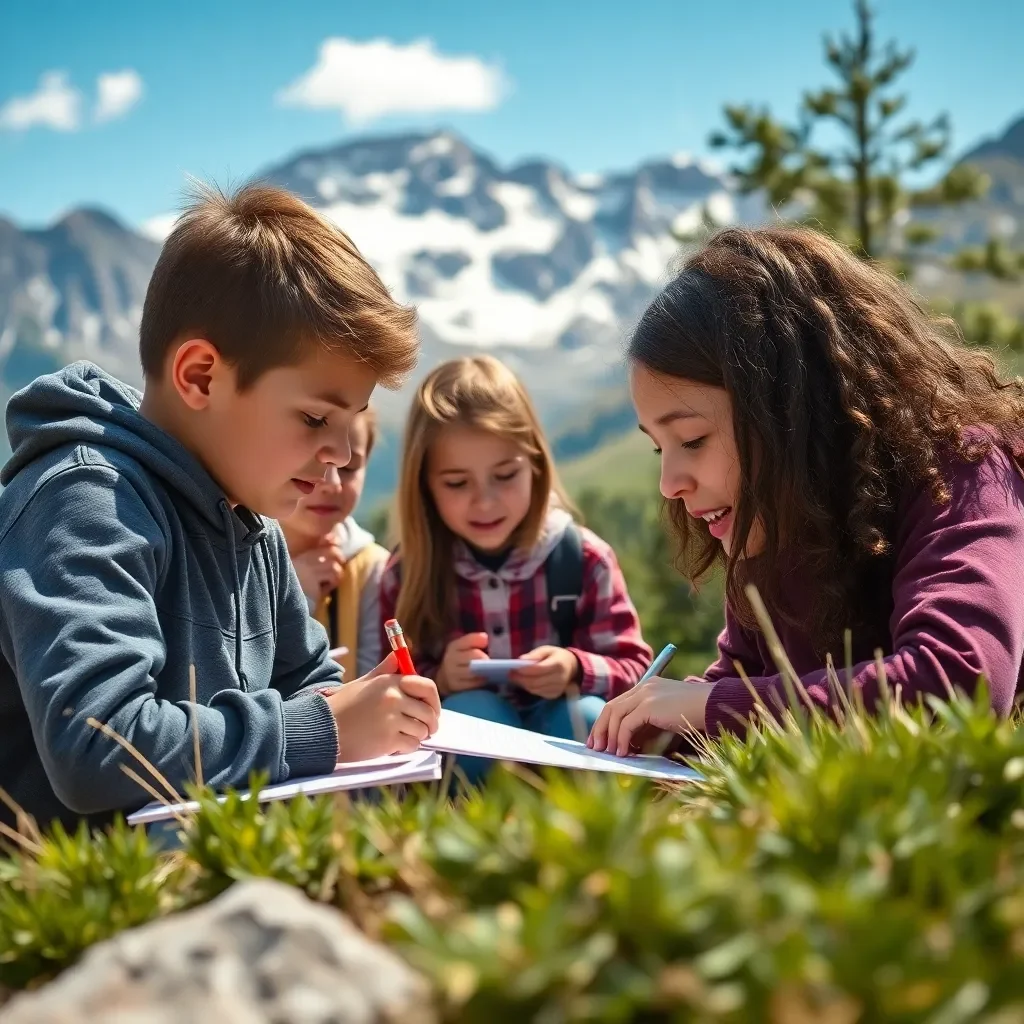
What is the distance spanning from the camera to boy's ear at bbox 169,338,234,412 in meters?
2.80

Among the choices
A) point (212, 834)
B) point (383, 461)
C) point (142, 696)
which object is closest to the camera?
point (212, 834)

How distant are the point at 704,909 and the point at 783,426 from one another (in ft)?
6.93

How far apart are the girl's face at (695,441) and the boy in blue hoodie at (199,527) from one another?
66cm

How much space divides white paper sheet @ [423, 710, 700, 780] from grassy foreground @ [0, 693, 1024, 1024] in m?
0.67

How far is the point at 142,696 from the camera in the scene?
2.20 meters

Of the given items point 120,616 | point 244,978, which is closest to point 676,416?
point 120,616

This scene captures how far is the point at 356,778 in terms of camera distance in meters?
2.20

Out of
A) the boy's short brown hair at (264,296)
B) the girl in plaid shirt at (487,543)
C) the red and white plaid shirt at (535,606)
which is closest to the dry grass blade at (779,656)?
the boy's short brown hair at (264,296)

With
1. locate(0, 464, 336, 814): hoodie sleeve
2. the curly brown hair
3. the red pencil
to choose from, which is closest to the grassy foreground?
locate(0, 464, 336, 814): hoodie sleeve

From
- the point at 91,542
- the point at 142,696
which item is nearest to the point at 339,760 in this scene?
the point at 142,696

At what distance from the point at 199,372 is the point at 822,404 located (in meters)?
1.51

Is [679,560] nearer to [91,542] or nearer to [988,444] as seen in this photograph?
[988,444]

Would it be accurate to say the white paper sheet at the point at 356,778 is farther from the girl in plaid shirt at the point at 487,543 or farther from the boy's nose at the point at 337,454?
the girl in plaid shirt at the point at 487,543

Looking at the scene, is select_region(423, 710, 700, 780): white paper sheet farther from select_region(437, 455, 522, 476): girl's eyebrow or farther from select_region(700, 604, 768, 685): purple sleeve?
select_region(437, 455, 522, 476): girl's eyebrow
